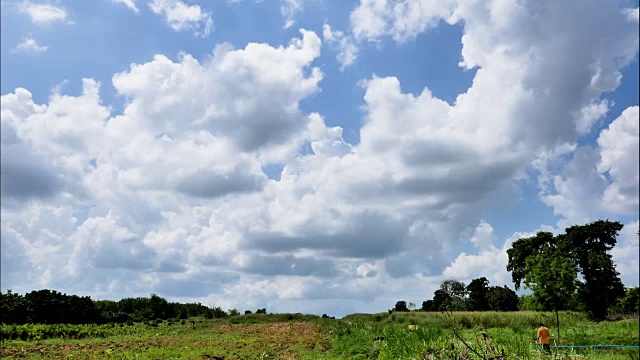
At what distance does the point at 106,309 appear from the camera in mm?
56750

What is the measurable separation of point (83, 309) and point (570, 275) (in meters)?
41.5

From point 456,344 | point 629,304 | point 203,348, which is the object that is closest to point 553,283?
point 203,348

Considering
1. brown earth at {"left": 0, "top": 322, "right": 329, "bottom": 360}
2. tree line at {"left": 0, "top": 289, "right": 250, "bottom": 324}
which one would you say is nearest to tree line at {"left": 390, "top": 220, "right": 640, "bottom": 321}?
brown earth at {"left": 0, "top": 322, "right": 329, "bottom": 360}

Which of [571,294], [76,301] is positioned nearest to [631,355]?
[571,294]

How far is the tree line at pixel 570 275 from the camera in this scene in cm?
3434

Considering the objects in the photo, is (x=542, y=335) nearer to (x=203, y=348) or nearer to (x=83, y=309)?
(x=203, y=348)

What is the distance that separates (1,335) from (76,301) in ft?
54.0

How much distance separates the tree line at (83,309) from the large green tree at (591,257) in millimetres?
35388

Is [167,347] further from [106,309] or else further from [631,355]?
[106,309]

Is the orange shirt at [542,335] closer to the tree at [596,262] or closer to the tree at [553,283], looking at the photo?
the tree at [553,283]

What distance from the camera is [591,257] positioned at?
55750 millimetres

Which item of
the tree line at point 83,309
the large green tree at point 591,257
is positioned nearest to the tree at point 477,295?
the large green tree at point 591,257

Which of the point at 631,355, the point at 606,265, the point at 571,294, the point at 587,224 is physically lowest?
the point at 631,355

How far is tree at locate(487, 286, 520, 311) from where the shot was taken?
7869 centimetres
